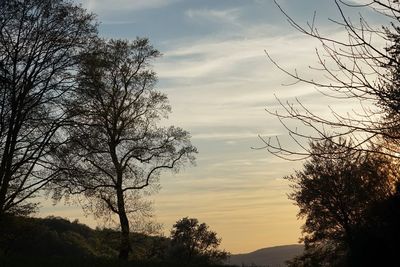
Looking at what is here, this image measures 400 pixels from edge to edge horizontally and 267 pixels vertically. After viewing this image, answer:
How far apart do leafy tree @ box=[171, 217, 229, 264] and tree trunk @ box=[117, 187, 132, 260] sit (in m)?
39.3

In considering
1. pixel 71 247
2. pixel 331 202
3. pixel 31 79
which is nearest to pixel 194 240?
pixel 71 247

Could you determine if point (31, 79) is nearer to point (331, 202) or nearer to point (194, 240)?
point (331, 202)

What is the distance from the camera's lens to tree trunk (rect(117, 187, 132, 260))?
89.5ft

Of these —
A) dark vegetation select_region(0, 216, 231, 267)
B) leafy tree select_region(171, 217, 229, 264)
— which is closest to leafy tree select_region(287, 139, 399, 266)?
dark vegetation select_region(0, 216, 231, 267)

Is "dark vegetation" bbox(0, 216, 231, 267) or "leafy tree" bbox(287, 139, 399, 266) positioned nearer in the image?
"dark vegetation" bbox(0, 216, 231, 267)

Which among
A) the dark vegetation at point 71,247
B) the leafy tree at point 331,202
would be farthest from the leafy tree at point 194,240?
the leafy tree at point 331,202

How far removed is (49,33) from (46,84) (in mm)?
1834


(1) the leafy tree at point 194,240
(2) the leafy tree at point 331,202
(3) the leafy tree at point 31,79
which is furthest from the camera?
(1) the leafy tree at point 194,240

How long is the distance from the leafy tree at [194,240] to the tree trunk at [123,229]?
39.3m

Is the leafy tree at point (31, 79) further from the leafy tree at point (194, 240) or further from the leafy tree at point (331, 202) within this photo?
the leafy tree at point (194, 240)

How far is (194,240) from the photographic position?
6844cm

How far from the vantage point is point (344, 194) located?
3434cm

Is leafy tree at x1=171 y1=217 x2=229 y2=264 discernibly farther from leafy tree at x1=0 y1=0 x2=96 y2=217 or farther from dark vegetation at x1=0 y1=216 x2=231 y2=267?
leafy tree at x1=0 y1=0 x2=96 y2=217

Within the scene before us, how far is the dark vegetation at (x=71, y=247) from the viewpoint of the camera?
17844 mm
